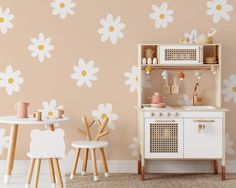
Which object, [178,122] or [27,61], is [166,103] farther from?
[27,61]

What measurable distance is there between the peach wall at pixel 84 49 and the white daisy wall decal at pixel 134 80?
3 centimetres

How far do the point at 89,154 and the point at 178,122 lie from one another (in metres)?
1.03

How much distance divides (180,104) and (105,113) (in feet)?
2.62

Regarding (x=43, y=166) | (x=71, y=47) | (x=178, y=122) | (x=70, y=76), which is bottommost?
(x=43, y=166)

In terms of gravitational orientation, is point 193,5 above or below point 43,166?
above

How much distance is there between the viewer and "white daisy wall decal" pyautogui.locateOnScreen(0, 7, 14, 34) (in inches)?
196

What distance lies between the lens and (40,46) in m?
5.00

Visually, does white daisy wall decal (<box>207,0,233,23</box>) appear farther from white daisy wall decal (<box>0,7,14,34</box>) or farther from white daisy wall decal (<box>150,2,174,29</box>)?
white daisy wall decal (<box>0,7,14,34</box>)

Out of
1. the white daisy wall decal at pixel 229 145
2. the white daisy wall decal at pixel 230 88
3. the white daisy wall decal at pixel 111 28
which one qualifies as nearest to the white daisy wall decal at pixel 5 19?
the white daisy wall decal at pixel 111 28

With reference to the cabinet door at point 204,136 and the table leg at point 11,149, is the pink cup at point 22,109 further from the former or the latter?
the cabinet door at point 204,136

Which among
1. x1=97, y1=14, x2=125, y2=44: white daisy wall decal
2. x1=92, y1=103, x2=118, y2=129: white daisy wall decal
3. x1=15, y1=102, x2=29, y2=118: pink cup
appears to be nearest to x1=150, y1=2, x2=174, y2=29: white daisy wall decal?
x1=97, y1=14, x2=125, y2=44: white daisy wall decal

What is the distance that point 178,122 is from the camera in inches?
183

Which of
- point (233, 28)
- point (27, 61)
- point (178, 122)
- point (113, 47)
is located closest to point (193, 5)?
point (233, 28)

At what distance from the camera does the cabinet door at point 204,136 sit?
4.63 m
